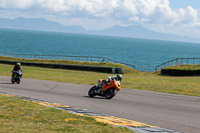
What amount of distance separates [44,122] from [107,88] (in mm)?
7274

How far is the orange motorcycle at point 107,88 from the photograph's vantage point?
14.5 metres

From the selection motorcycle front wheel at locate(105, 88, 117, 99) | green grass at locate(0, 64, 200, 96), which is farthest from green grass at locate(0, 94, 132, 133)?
green grass at locate(0, 64, 200, 96)

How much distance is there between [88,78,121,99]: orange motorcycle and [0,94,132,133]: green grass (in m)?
5.25

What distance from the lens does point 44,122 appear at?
7.91 m

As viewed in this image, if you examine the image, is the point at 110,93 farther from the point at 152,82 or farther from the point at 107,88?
the point at 152,82

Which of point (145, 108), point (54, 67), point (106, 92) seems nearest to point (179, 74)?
point (54, 67)

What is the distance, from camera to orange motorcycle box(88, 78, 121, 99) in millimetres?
14477

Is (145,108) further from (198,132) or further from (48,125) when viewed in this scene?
(48,125)

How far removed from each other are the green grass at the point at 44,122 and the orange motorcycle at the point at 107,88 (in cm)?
525

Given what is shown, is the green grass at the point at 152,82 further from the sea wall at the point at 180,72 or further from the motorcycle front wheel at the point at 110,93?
the motorcycle front wheel at the point at 110,93

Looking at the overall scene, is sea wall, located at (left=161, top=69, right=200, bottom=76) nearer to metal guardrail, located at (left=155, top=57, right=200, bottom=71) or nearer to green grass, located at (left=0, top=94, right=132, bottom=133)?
metal guardrail, located at (left=155, top=57, right=200, bottom=71)

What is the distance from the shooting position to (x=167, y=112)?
11.5 meters

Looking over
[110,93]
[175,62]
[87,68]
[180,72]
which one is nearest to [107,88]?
[110,93]

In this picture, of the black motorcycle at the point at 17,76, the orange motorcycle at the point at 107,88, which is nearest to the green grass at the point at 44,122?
the orange motorcycle at the point at 107,88
